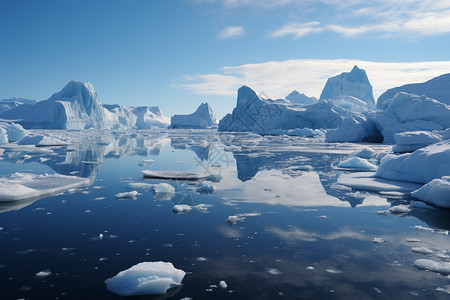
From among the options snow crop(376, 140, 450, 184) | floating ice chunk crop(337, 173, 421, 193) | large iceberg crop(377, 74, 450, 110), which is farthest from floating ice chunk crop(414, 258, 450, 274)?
large iceberg crop(377, 74, 450, 110)

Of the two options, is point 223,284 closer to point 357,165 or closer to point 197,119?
point 357,165

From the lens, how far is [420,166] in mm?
7133

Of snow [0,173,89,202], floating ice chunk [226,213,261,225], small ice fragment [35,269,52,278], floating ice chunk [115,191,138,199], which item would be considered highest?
snow [0,173,89,202]

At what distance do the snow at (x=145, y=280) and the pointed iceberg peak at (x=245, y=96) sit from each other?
44.4 m

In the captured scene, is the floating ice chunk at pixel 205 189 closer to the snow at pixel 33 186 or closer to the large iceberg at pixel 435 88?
the snow at pixel 33 186

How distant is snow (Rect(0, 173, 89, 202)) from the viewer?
17.6 ft

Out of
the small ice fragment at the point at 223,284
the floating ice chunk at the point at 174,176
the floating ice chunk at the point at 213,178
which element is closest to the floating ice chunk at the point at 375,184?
the floating ice chunk at the point at 213,178

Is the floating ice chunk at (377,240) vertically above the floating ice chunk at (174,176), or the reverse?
the floating ice chunk at (174,176)

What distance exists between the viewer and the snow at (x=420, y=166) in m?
6.62

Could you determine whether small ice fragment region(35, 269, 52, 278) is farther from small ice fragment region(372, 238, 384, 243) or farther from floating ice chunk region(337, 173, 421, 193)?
floating ice chunk region(337, 173, 421, 193)

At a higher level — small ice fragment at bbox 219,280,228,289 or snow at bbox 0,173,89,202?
snow at bbox 0,173,89,202

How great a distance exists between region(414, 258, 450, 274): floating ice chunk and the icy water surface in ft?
0.20

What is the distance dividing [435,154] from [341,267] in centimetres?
521

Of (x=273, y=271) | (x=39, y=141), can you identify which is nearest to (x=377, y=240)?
(x=273, y=271)
